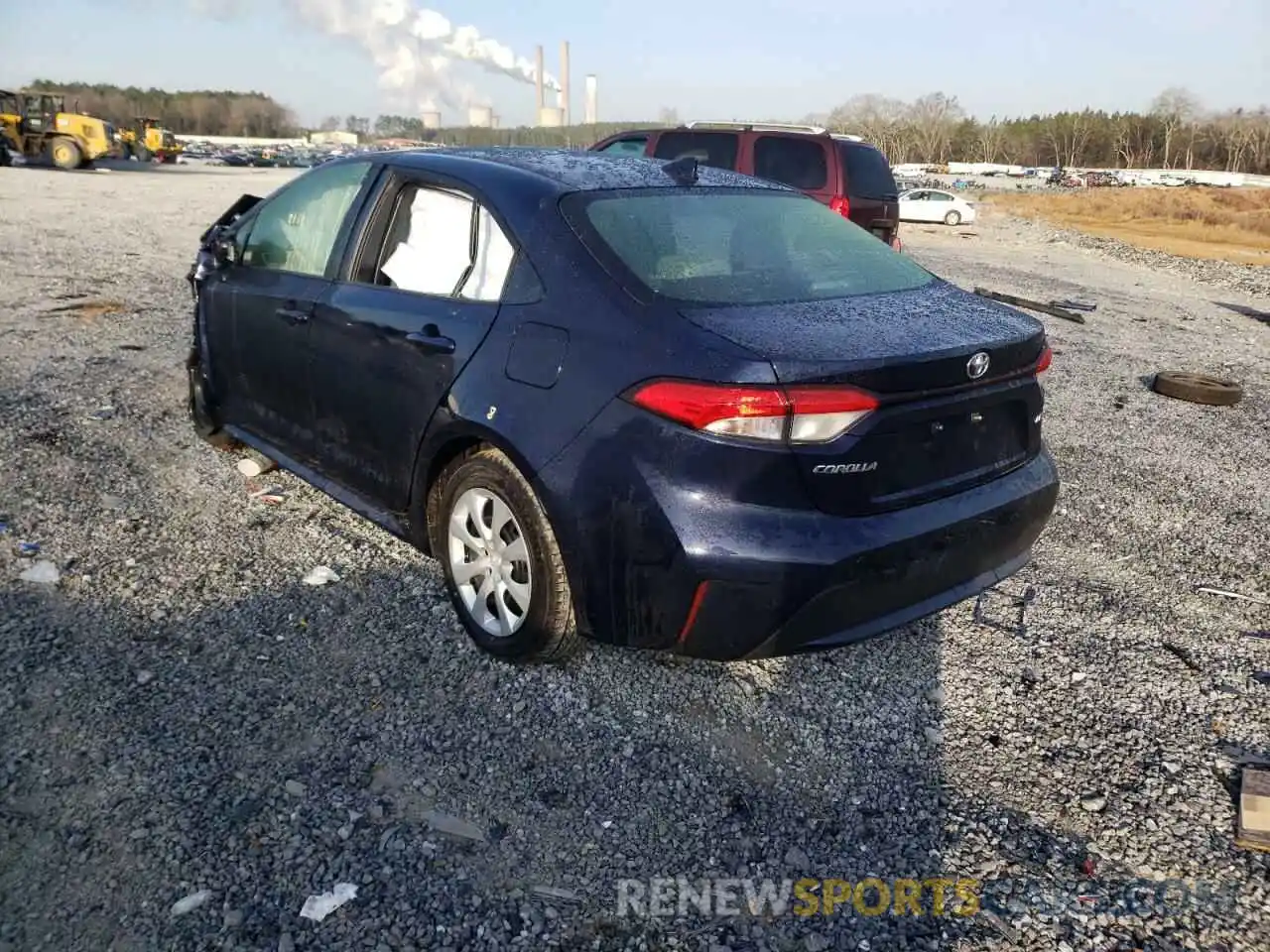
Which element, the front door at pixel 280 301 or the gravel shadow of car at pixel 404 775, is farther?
the front door at pixel 280 301

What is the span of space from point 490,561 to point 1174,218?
5120 cm

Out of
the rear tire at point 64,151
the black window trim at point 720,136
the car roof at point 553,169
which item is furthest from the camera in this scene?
the rear tire at point 64,151

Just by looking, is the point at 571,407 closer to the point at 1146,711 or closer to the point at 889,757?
the point at 889,757

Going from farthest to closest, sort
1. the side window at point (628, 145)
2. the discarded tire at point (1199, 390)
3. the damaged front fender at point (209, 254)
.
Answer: the side window at point (628, 145) → the discarded tire at point (1199, 390) → the damaged front fender at point (209, 254)

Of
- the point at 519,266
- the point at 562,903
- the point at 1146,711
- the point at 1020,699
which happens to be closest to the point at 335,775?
the point at 562,903

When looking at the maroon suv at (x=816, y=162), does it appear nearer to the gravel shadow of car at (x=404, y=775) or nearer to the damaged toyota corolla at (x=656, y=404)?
the damaged toyota corolla at (x=656, y=404)

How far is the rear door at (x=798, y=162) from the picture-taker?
1026 centimetres

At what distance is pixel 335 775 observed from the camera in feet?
8.55

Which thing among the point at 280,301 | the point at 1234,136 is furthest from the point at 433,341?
the point at 1234,136

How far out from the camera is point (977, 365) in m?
2.71

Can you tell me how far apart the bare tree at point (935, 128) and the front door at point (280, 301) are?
132m

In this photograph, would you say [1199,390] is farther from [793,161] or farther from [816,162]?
[793,161]

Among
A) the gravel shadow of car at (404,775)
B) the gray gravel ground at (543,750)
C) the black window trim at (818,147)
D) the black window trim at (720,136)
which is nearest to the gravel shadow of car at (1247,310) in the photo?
the black window trim at (818,147)

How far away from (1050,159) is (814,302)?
463 feet
